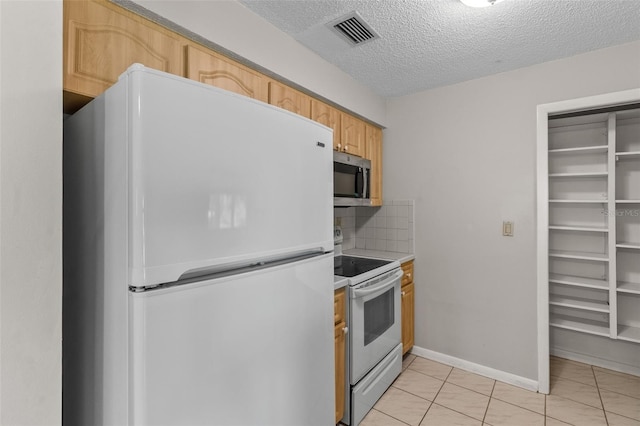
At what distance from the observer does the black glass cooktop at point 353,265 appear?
206cm

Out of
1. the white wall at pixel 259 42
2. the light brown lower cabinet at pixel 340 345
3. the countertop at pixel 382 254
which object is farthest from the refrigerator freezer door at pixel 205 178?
the countertop at pixel 382 254

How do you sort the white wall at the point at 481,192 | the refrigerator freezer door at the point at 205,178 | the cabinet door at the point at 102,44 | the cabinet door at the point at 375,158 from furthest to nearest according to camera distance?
1. the cabinet door at the point at 375,158
2. the white wall at the point at 481,192
3. the cabinet door at the point at 102,44
4. the refrigerator freezer door at the point at 205,178

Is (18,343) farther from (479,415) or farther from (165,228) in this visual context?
(479,415)

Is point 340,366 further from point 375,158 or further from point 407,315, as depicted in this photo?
point 375,158

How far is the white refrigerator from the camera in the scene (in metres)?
0.74

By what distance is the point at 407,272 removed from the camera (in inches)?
105

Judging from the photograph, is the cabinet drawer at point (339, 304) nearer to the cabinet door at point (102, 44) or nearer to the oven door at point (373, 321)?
the oven door at point (373, 321)

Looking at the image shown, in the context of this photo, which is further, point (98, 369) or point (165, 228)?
point (98, 369)

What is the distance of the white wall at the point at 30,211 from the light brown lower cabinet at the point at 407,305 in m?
2.20

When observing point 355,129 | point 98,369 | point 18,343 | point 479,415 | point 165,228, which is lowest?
point 479,415

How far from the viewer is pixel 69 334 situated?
1.01m

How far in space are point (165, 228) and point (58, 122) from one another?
47cm

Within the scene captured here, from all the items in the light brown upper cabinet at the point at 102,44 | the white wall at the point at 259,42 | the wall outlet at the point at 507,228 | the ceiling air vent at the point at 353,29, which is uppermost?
the ceiling air vent at the point at 353,29

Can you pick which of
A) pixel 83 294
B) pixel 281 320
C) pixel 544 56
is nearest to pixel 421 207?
pixel 544 56
